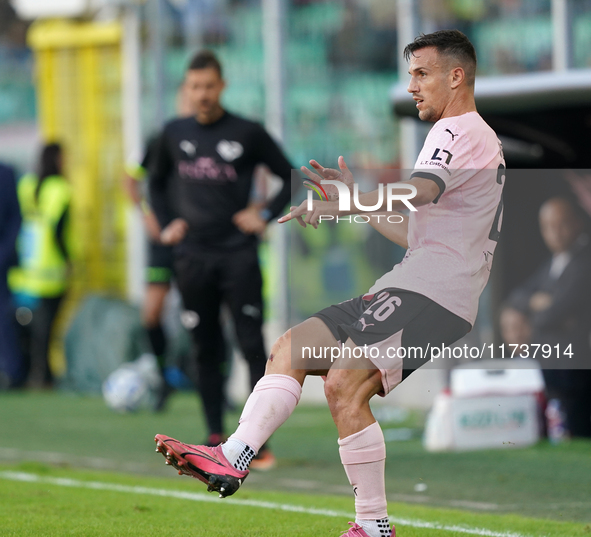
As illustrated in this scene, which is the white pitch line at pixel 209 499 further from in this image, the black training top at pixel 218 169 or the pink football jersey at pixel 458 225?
the black training top at pixel 218 169

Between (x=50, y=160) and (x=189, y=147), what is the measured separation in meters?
5.86

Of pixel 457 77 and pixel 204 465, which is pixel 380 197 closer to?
pixel 457 77

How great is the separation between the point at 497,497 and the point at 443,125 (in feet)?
7.97

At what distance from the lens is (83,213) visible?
553 inches

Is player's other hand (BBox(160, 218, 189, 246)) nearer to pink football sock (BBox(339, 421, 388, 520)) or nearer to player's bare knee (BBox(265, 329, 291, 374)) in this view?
player's bare knee (BBox(265, 329, 291, 374))

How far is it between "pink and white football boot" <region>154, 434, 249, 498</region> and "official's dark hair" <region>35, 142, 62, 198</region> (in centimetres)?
894

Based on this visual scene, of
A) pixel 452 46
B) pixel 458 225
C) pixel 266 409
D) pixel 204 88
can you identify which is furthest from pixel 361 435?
pixel 204 88

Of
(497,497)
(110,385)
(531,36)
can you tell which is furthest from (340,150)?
(497,497)

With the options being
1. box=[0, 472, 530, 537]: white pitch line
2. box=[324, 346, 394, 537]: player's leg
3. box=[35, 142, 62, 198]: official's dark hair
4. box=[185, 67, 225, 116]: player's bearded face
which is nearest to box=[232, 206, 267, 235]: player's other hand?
box=[185, 67, 225, 116]: player's bearded face

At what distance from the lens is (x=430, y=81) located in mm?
3975

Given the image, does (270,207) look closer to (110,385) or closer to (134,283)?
(110,385)

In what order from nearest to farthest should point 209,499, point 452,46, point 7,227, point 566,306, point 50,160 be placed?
point 452,46 → point 209,499 → point 566,306 → point 7,227 → point 50,160

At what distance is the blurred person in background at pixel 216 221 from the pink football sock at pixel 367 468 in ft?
8.73

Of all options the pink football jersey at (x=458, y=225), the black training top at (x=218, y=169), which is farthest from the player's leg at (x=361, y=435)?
the black training top at (x=218, y=169)
